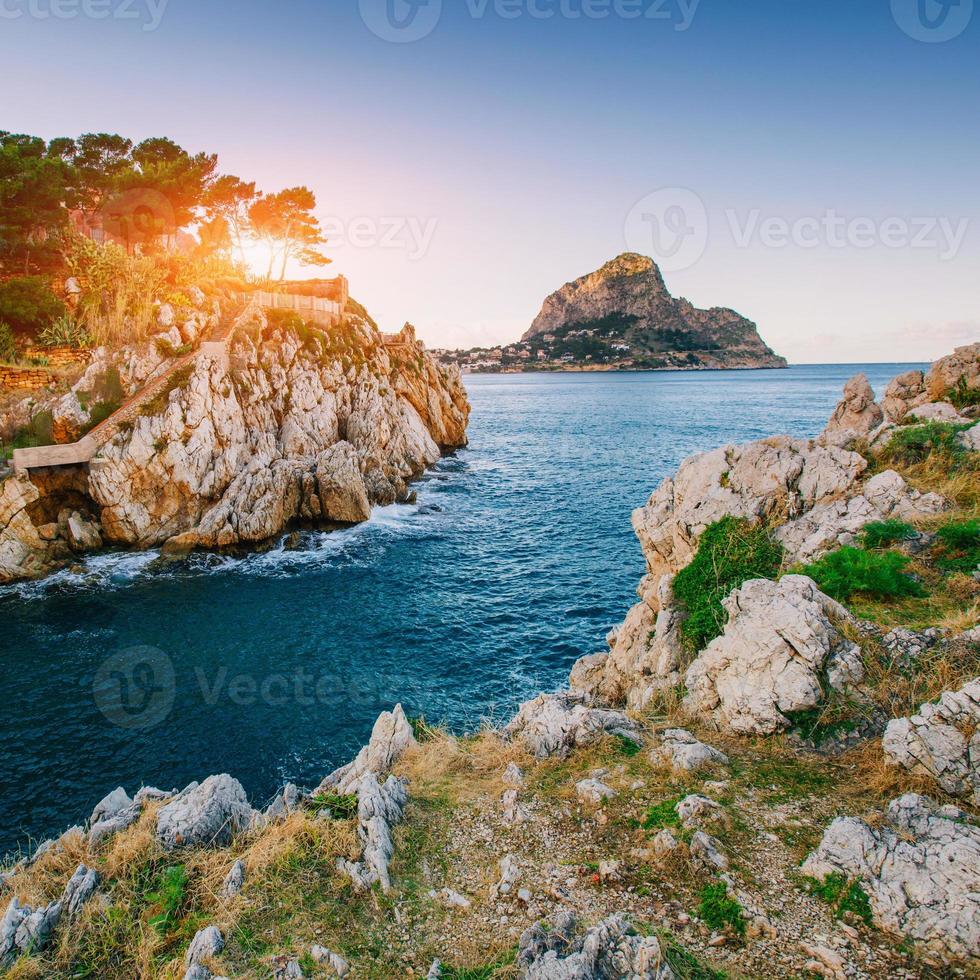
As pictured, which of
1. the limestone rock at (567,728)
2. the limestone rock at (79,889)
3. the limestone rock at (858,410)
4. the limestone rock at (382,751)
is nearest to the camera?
the limestone rock at (79,889)

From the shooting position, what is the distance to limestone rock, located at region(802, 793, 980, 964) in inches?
224

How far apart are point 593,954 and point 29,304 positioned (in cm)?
4949

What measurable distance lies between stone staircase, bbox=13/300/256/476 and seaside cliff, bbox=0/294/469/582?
0.75 ft

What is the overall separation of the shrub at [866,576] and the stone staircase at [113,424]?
38293 millimetres

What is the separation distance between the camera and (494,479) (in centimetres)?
5381

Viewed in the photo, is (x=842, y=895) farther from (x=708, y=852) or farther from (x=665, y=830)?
(x=665, y=830)

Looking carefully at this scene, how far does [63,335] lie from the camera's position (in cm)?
3788

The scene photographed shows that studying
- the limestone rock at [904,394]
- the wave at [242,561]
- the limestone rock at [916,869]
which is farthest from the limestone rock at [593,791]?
the wave at [242,561]

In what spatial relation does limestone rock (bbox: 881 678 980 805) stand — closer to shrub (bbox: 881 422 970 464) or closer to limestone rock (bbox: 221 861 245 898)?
shrub (bbox: 881 422 970 464)

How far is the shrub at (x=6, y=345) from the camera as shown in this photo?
36475mm

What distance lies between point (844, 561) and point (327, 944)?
11224 mm

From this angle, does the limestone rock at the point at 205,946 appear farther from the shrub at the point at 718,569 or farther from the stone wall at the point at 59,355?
the stone wall at the point at 59,355

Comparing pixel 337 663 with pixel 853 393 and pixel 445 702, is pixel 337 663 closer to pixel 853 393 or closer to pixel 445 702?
pixel 445 702

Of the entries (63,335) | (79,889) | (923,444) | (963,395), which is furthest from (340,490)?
(963,395)
